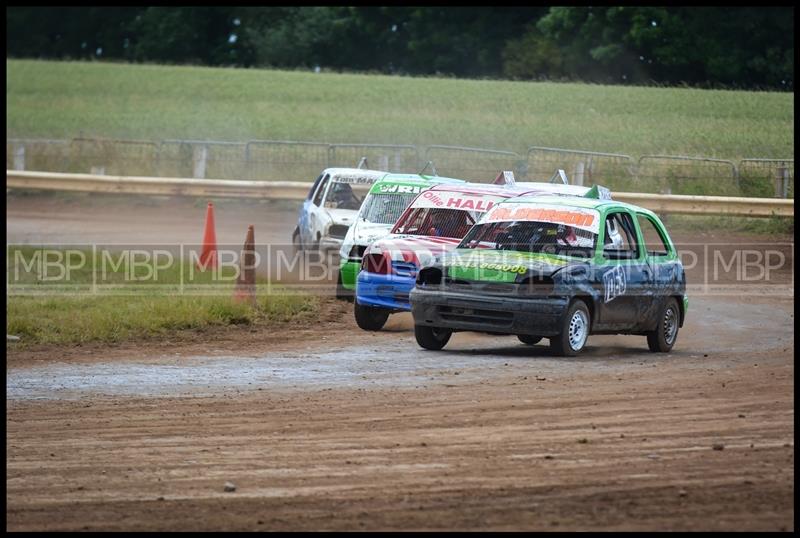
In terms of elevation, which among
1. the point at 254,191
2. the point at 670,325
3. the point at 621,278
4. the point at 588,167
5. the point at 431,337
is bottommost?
the point at 431,337

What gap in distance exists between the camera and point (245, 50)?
2771 inches

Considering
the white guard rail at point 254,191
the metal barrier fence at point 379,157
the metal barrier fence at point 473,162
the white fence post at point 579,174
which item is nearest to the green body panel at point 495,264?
the white guard rail at point 254,191

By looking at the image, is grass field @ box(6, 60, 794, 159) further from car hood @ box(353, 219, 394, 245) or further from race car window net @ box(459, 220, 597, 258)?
race car window net @ box(459, 220, 597, 258)

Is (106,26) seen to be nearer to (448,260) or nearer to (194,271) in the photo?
(194,271)

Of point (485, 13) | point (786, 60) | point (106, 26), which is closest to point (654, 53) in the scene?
point (786, 60)

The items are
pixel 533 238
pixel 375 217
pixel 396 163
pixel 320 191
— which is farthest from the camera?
pixel 396 163

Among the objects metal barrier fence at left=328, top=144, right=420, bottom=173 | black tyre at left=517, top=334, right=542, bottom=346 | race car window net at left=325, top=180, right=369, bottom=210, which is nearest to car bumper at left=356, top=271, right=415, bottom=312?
black tyre at left=517, top=334, right=542, bottom=346

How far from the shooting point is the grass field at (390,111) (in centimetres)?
3881

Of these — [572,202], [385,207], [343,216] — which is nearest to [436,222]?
[572,202]

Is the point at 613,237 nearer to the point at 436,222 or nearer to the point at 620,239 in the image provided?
the point at 620,239

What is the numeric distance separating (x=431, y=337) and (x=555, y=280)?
1574mm

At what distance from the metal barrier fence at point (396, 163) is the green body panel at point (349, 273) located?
13.3m

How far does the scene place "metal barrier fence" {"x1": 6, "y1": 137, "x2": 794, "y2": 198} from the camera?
30109 millimetres

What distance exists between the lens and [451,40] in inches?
2537
